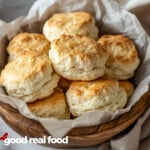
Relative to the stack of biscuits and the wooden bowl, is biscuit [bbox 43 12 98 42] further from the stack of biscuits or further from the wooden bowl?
the wooden bowl

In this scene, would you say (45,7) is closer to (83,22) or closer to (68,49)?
(83,22)

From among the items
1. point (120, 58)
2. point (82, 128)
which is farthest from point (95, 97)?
point (120, 58)

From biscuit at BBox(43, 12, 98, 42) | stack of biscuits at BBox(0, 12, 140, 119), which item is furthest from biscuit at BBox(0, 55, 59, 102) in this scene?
biscuit at BBox(43, 12, 98, 42)

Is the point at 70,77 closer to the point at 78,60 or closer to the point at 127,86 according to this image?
the point at 78,60

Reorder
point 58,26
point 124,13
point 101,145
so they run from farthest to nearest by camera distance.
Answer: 1. point 124,13
2. point 58,26
3. point 101,145

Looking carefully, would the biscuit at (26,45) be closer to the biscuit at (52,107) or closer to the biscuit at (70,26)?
the biscuit at (70,26)

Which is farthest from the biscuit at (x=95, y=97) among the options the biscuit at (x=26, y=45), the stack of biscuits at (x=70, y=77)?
the biscuit at (x=26, y=45)

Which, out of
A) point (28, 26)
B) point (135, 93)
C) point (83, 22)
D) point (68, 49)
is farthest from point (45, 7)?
point (135, 93)
